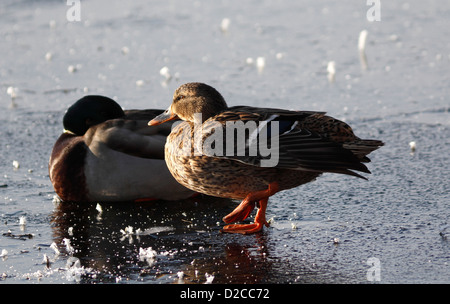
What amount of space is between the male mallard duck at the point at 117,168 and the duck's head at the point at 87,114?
0.22m

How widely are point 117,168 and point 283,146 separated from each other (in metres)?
1.55

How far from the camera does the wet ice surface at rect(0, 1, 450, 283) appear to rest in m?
3.94

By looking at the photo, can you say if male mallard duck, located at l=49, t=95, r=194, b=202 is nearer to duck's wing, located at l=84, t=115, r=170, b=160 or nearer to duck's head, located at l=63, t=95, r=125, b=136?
duck's wing, located at l=84, t=115, r=170, b=160

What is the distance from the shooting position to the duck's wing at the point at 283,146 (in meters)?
4.00

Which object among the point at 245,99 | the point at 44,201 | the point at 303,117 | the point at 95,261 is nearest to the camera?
the point at 95,261

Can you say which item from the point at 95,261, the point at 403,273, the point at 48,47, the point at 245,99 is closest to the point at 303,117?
the point at 403,273

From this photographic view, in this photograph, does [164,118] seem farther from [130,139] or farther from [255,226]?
[255,226]

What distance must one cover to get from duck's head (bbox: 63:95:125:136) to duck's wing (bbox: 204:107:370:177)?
60.4 inches

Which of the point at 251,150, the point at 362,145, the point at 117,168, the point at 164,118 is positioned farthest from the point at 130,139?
Answer: the point at 362,145

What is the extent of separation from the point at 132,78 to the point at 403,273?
5264 mm

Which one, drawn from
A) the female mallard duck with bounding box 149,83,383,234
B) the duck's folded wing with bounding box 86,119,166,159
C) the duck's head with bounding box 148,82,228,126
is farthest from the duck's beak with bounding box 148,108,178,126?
the duck's folded wing with bounding box 86,119,166,159

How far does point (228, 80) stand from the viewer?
26.5ft
